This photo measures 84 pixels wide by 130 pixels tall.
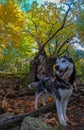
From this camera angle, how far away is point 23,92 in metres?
11.3

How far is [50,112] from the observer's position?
26.8 ft

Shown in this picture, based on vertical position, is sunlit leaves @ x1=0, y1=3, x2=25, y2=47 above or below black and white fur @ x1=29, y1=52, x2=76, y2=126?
above

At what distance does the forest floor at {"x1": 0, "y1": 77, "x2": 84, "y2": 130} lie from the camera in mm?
7539

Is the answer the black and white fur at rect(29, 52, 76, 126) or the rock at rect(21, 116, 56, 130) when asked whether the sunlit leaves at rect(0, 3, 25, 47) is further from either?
the rock at rect(21, 116, 56, 130)

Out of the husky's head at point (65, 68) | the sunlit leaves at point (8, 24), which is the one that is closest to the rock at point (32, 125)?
the husky's head at point (65, 68)

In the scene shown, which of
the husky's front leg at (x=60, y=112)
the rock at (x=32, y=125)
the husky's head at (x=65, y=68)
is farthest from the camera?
the husky's front leg at (x=60, y=112)

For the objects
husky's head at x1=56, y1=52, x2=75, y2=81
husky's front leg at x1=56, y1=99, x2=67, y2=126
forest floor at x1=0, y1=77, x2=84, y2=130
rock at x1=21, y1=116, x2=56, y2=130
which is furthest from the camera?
forest floor at x1=0, y1=77, x2=84, y2=130

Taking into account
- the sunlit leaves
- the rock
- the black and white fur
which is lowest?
the rock

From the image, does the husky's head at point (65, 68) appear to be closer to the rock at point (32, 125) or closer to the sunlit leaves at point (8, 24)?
the rock at point (32, 125)

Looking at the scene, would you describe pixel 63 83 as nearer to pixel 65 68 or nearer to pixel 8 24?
pixel 65 68

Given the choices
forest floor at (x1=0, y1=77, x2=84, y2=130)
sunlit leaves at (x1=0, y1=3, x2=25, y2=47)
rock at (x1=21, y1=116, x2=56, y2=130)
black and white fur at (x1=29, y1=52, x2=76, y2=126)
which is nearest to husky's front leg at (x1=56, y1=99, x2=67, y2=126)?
black and white fur at (x1=29, y1=52, x2=76, y2=126)

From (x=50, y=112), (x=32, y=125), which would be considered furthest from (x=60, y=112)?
(x=32, y=125)

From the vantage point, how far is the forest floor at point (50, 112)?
754cm

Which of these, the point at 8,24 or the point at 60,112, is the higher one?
the point at 8,24
